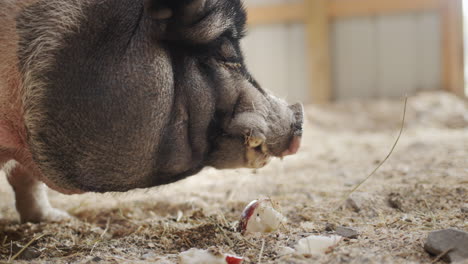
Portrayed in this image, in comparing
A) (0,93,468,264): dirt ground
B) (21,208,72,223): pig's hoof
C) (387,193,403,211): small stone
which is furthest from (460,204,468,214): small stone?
(21,208,72,223): pig's hoof

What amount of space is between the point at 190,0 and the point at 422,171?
1.84m

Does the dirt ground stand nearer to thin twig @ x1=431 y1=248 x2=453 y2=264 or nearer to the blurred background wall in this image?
thin twig @ x1=431 y1=248 x2=453 y2=264

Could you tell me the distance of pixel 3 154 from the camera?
183cm

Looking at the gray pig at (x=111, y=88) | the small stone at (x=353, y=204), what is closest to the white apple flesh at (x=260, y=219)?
the gray pig at (x=111, y=88)

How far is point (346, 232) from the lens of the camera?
1.78m

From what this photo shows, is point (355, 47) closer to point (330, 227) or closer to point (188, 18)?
point (330, 227)

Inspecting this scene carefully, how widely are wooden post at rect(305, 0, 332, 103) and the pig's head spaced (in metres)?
5.92

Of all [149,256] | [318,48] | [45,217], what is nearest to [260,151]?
[149,256]

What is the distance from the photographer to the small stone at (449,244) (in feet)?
4.73

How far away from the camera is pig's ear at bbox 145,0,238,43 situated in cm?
159

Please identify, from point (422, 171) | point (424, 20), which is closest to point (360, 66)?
point (424, 20)

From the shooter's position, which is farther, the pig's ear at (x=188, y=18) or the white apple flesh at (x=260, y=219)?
the white apple flesh at (x=260, y=219)

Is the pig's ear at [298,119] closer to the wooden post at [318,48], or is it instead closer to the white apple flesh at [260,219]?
the white apple flesh at [260,219]

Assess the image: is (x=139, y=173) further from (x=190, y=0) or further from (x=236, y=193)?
(x=236, y=193)
